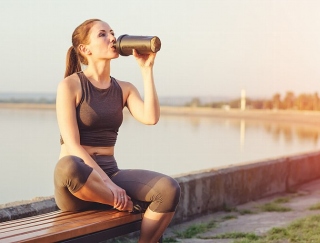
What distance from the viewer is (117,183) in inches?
139

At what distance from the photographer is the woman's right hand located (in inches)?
133

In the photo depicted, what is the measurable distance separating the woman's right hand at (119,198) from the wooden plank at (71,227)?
0.04 meters

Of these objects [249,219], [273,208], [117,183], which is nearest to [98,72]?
[117,183]

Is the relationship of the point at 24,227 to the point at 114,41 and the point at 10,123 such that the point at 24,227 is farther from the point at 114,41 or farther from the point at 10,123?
the point at 10,123

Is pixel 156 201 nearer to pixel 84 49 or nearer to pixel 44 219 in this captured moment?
pixel 44 219

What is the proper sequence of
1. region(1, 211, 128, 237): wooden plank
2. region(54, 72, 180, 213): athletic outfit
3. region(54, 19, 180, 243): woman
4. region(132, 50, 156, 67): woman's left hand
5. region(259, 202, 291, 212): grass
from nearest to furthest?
region(1, 211, 128, 237): wooden plank → region(54, 19, 180, 243): woman → region(54, 72, 180, 213): athletic outfit → region(132, 50, 156, 67): woman's left hand → region(259, 202, 291, 212): grass

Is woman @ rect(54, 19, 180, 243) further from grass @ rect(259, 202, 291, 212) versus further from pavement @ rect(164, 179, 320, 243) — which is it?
grass @ rect(259, 202, 291, 212)

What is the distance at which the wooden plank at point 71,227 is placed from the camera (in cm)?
288

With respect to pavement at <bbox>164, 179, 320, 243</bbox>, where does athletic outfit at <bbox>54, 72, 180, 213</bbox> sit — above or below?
above

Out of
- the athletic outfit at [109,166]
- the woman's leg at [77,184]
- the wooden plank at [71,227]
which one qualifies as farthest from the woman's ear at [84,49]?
the wooden plank at [71,227]

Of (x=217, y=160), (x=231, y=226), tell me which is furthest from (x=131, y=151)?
(x=231, y=226)

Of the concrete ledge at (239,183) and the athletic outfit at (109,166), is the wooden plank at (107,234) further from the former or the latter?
the concrete ledge at (239,183)

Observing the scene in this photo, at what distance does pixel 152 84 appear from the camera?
12.1ft

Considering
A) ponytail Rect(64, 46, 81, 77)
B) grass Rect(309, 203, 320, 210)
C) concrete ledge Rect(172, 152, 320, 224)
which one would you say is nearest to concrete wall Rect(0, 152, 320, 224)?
concrete ledge Rect(172, 152, 320, 224)
